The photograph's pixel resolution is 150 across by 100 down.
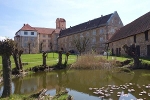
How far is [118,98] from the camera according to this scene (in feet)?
28.1

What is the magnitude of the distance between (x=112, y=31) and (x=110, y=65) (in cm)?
2634

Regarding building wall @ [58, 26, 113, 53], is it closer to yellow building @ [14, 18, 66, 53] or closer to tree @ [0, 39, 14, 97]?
yellow building @ [14, 18, 66, 53]

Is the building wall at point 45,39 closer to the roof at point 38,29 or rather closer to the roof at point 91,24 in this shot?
the roof at point 38,29

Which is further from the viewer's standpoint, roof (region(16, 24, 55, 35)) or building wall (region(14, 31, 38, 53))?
roof (region(16, 24, 55, 35))

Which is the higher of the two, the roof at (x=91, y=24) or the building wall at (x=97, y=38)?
the roof at (x=91, y=24)

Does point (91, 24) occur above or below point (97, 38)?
above

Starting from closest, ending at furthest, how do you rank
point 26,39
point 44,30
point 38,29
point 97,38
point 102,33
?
point 102,33 < point 97,38 < point 26,39 < point 38,29 < point 44,30

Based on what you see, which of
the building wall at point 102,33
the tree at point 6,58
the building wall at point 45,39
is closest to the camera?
the tree at point 6,58

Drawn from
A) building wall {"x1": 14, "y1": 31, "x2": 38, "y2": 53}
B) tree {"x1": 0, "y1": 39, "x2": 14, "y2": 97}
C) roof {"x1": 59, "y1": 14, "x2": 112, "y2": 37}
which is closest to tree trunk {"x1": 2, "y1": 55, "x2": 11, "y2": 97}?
tree {"x1": 0, "y1": 39, "x2": 14, "y2": 97}

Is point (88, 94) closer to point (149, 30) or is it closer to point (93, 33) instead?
point (149, 30)

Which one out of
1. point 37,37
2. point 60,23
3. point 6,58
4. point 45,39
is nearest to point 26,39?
point 37,37

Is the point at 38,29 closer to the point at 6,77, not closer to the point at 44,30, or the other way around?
the point at 44,30

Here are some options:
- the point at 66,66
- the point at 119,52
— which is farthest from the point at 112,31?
the point at 66,66

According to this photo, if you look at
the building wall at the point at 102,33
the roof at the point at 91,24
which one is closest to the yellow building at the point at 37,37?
the roof at the point at 91,24
